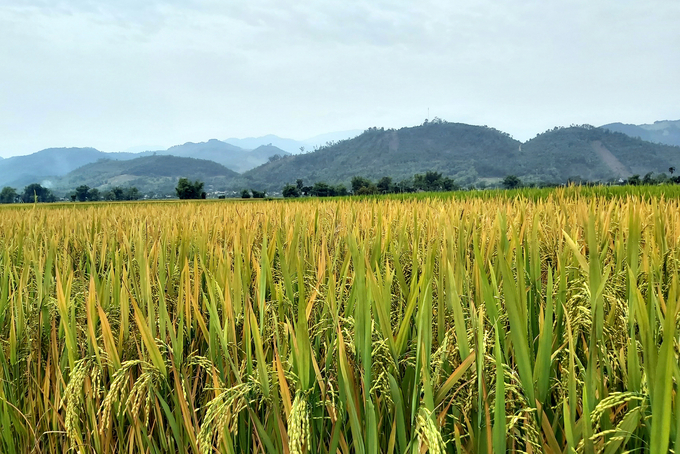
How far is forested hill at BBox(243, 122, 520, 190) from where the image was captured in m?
163

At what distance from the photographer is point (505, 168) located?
6250 inches

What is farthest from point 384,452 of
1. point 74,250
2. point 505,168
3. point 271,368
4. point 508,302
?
point 505,168

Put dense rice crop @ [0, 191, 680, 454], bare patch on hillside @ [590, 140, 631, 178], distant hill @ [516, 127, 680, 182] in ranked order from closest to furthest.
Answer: dense rice crop @ [0, 191, 680, 454] < distant hill @ [516, 127, 680, 182] < bare patch on hillside @ [590, 140, 631, 178]

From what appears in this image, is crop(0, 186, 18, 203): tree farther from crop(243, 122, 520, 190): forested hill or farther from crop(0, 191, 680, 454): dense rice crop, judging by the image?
crop(0, 191, 680, 454): dense rice crop

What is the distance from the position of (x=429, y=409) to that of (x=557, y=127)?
22334cm

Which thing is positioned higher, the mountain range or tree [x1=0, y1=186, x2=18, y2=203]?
the mountain range

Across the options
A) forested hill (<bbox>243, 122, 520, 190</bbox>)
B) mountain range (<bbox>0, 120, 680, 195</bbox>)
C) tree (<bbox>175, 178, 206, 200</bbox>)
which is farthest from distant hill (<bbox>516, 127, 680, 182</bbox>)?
tree (<bbox>175, 178, 206, 200</bbox>)

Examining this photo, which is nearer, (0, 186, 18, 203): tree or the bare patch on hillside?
(0, 186, 18, 203): tree

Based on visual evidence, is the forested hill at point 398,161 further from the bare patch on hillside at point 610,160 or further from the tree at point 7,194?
the tree at point 7,194

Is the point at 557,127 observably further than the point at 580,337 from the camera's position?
Yes

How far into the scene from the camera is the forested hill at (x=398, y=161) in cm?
16275

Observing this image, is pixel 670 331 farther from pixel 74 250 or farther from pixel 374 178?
pixel 374 178

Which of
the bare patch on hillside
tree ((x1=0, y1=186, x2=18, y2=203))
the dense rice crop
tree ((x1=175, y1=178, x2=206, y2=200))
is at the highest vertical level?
the bare patch on hillside

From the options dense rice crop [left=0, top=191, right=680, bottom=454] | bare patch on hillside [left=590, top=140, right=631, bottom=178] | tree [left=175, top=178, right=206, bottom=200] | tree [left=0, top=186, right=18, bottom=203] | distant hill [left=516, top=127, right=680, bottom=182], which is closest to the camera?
dense rice crop [left=0, top=191, right=680, bottom=454]
